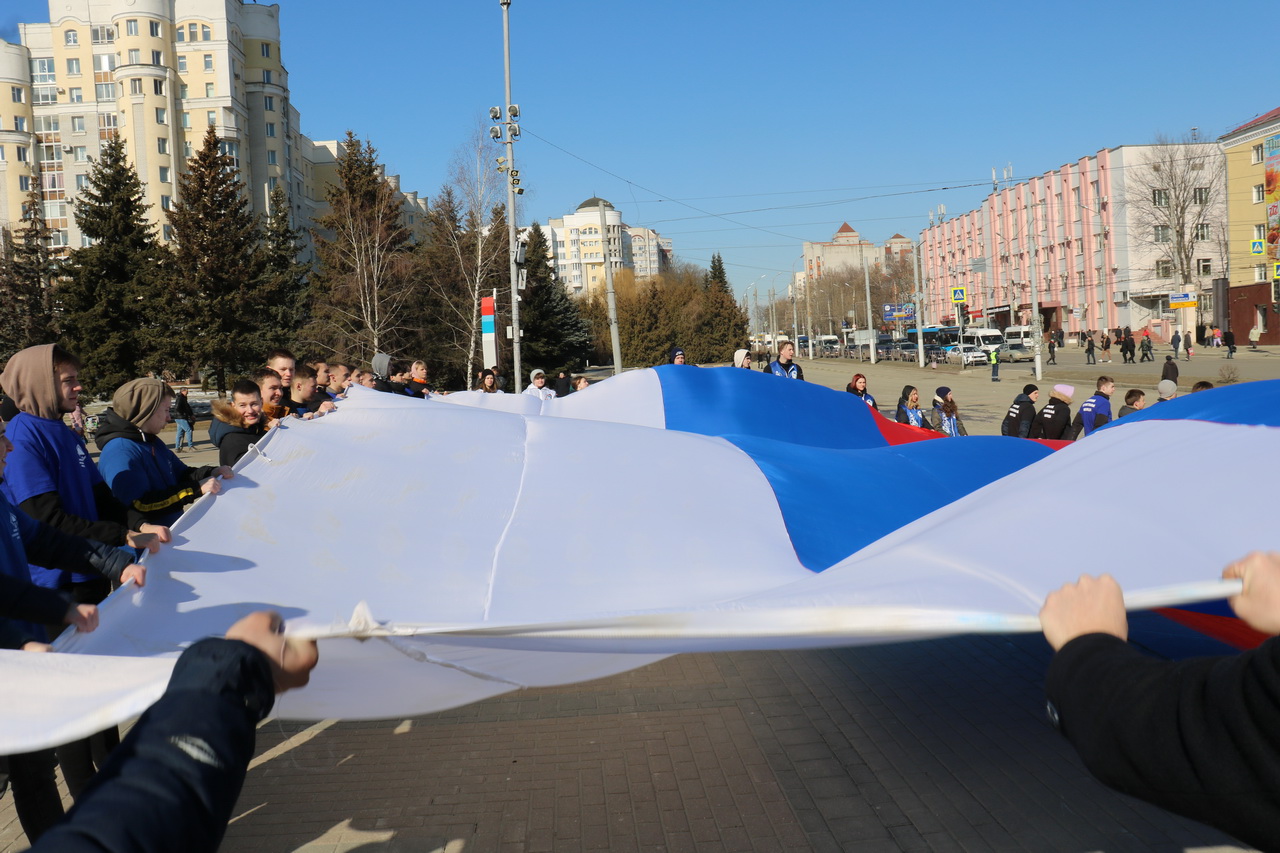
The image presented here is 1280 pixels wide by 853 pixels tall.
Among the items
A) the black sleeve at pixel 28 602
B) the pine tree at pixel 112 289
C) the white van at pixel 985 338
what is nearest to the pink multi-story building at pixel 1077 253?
the white van at pixel 985 338

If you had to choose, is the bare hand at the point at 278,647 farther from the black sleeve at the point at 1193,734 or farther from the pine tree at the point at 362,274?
the pine tree at the point at 362,274

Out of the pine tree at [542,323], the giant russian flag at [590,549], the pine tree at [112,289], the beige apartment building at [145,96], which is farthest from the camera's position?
the beige apartment building at [145,96]

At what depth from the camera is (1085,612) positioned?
169 centimetres

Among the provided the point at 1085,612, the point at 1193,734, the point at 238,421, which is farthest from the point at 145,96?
the point at 1193,734

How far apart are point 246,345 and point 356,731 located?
132 feet

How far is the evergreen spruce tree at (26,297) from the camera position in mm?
43875

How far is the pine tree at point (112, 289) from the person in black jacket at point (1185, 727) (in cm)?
4438

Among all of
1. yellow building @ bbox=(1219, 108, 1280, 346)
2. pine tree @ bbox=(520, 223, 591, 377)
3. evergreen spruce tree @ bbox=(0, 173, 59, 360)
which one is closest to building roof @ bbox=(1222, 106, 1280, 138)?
yellow building @ bbox=(1219, 108, 1280, 346)

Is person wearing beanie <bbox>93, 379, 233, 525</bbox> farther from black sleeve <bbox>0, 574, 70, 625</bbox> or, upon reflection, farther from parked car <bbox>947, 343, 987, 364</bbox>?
A: parked car <bbox>947, 343, 987, 364</bbox>

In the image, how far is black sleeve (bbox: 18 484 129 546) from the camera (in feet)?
13.2

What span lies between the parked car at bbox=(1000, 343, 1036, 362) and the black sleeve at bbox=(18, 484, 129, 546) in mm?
55031

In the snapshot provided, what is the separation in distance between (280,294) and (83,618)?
148 ft

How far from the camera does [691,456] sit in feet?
17.0

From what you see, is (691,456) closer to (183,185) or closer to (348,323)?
(348,323)
